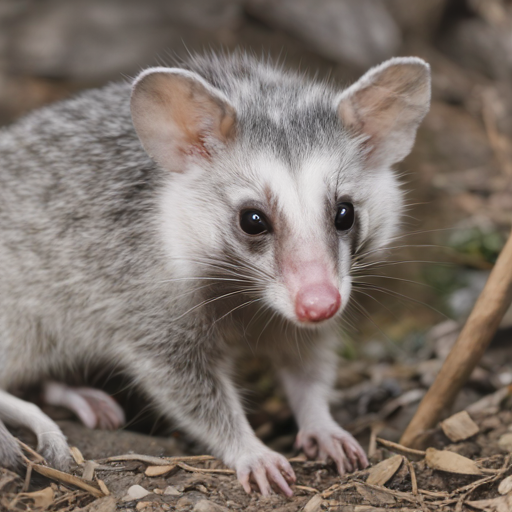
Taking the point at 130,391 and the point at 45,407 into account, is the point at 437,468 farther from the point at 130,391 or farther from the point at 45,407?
the point at 45,407

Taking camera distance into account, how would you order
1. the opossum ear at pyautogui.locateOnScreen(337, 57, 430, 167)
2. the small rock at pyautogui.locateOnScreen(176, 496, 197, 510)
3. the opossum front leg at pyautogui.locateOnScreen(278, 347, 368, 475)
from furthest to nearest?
the opossum front leg at pyautogui.locateOnScreen(278, 347, 368, 475) → the opossum ear at pyautogui.locateOnScreen(337, 57, 430, 167) → the small rock at pyautogui.locateOnScreen(176, 496, 197, 510)

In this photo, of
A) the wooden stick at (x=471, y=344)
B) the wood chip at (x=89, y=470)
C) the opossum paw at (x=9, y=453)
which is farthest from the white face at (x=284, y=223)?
the opossum paw at (x=9, y=453)

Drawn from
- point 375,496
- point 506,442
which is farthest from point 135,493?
point 506,442

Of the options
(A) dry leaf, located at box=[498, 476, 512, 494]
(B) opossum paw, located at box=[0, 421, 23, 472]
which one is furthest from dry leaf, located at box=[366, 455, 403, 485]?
(B) opossum paw, located at box=[0, 421, 23, 472]

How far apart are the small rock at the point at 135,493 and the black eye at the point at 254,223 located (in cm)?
124

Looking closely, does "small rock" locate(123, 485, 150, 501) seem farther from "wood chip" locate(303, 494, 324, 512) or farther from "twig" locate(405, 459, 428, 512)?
"twig" locate(405, 459, 428, 512)

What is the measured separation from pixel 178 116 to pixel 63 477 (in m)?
1.73

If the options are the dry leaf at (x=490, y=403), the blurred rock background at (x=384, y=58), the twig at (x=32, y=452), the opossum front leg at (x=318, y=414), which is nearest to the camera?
the twig at (x=32, y=452)

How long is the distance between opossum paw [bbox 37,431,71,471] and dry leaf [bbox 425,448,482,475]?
5.75 feet

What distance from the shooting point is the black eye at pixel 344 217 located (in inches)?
122

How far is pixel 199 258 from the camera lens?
322 cm

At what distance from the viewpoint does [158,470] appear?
3.14 metres

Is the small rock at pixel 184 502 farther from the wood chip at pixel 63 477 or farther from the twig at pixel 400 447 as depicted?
the twig at pixel 400 447

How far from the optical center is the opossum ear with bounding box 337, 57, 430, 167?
318 centimetres
